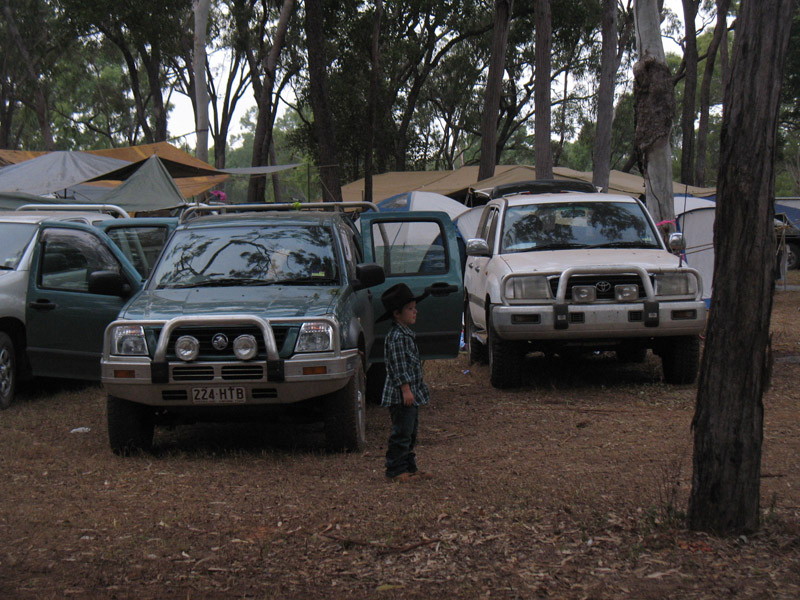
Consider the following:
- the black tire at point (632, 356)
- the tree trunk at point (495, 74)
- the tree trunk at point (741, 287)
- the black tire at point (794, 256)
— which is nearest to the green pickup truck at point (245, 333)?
the tree trunk at point (741, 287)

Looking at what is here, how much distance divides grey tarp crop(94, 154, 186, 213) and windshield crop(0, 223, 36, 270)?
7616mm

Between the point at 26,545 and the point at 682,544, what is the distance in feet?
10.4

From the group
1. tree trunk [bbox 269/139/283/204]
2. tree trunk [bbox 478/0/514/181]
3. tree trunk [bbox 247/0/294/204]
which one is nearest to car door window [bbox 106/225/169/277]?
tree trunk [bbox 247/0/294/204]

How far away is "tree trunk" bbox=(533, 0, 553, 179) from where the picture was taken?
810 inches

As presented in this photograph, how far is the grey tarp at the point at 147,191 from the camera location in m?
17.7

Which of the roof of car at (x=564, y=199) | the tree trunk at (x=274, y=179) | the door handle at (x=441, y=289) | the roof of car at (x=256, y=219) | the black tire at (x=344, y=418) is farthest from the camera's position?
the tree trunk at (x=274, y=179)

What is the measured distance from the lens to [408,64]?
37.9 meters

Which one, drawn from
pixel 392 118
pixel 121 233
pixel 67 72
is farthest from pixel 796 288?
pixel 67 72

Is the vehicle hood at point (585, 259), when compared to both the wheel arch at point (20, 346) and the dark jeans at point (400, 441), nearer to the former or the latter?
the dark jeans at point (400, 441)

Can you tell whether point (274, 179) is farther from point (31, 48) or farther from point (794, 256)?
point (794, 256)

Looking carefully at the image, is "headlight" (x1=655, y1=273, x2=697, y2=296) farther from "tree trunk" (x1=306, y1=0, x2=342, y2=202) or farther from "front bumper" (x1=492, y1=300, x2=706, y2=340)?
"tree trunk" (x1=306, y1=0, x2=342, y2=202)

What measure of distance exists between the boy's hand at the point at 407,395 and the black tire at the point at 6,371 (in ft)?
14.6

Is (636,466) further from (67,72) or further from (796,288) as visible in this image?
(67,72)

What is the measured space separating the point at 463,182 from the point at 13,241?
20.7 metres
